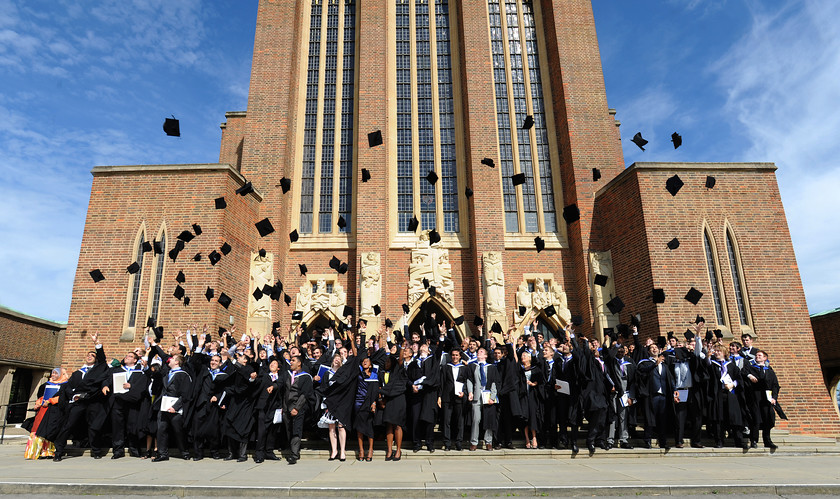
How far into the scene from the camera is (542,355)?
327 inches

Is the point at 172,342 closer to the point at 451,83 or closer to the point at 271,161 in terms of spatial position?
the point at 271,161

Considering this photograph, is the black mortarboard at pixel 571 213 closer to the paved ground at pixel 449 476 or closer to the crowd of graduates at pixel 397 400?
the crowd of graduates at pixel 397 400

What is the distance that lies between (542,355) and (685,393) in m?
2.30

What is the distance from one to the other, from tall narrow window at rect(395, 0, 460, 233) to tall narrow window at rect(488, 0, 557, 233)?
1.68 m

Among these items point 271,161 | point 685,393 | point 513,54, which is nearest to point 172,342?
point 271,161

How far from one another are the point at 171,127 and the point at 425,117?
316 inches

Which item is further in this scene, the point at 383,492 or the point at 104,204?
the point at 104,204

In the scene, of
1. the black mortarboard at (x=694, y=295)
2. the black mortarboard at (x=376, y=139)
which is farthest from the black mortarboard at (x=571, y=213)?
the black mortarboard at (x=376, y=139)

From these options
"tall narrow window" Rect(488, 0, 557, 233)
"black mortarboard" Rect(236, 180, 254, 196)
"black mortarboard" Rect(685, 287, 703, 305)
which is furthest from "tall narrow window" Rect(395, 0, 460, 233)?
"black mortarboard" Rect(685, 287, 703, 305)

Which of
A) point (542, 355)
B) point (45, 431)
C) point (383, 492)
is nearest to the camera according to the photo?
point (383, 492)

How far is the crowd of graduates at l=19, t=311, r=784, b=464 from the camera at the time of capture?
7.33 m

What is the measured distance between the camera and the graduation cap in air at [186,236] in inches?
484

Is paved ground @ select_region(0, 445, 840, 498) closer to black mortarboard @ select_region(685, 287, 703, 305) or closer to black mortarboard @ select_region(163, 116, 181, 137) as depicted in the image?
black mortarboard @ select_region(685, 287, 703, 305)

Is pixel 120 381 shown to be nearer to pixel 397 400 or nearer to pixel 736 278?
pixel 397 400
